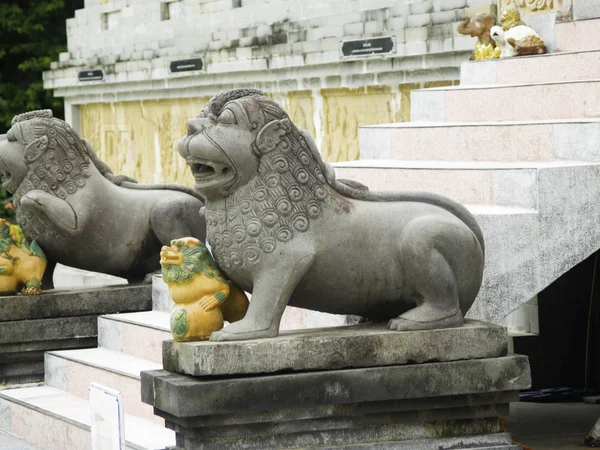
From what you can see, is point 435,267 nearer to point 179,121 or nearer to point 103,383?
point 103,383

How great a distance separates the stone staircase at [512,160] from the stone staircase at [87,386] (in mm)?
1458

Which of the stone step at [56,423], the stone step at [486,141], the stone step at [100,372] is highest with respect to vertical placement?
the stone step at [486,141]

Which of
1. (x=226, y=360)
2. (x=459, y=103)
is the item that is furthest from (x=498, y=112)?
(x=226, y=360)

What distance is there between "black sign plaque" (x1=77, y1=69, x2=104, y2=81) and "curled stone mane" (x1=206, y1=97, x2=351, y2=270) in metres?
11.3

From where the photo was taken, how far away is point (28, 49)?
21672mm

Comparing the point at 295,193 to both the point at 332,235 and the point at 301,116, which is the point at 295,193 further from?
the point at 301,116

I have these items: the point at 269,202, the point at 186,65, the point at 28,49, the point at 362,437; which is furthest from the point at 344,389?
the point at 28,49

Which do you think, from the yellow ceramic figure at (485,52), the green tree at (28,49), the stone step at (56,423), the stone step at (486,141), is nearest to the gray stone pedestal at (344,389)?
the stone step at (56,423)

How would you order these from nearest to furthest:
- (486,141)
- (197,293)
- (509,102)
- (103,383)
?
(197,293) → (103,383) → (486,141) → (509,102)

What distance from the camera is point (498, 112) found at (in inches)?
338

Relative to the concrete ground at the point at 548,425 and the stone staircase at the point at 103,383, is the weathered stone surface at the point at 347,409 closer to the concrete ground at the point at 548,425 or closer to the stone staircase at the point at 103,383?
the stone staircase at the point at 103,383

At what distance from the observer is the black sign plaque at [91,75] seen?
1661 cm

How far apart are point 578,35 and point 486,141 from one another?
6.74 ft

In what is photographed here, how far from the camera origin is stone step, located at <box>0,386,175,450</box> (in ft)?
21.4
